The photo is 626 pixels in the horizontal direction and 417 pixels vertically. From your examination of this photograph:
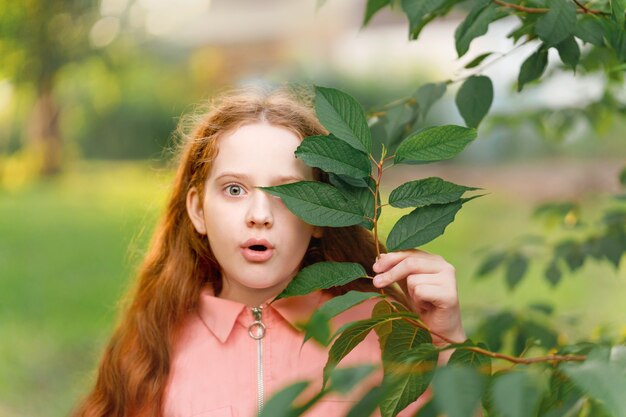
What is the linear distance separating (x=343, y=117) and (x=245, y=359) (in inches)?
16.4

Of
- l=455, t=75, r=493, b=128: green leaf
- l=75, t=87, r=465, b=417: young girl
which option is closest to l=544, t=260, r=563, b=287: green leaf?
l=75, t=87, r=465, b=417: young girl

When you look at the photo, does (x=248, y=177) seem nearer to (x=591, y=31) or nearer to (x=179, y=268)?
(x=179, y=268)

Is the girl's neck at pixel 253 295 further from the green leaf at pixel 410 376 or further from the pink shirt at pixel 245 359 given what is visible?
the green leaf at pixel 410 376

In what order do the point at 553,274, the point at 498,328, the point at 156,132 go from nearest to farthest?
the point at 498,328 < the point at 553,274 < the point at 156,132

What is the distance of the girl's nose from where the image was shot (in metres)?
1.10

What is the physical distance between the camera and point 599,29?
1.04m

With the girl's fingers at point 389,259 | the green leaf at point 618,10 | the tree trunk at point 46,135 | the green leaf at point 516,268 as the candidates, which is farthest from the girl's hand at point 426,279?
the tree trunk at point 46,135

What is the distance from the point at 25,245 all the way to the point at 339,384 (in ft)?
15.6

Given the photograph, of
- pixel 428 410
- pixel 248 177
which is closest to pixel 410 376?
pixel 428 410

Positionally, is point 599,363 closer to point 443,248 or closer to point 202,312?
point 202,312

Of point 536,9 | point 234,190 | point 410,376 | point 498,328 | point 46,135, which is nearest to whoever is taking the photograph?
point 410,376

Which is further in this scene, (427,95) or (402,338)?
(427,95)

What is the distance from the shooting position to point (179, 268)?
51.3 inches

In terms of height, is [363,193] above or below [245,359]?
above
